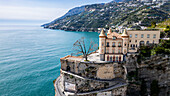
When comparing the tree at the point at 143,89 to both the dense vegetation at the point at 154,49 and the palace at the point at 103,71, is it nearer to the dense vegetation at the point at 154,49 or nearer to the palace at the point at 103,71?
the palace at the point at 103,71

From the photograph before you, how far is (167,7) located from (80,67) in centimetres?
17690

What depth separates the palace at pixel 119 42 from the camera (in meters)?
33.8

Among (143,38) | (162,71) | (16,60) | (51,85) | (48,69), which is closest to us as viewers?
(162,71)

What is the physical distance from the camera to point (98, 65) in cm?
3322

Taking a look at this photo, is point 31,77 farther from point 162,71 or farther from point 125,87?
point 162,71

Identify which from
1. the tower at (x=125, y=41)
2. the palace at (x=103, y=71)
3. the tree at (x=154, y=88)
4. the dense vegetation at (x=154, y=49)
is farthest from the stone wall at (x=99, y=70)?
the tree at (x=154, y=88)

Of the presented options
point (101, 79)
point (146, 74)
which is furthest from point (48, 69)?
point (146, 74)

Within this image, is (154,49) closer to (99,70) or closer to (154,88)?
(154,88)

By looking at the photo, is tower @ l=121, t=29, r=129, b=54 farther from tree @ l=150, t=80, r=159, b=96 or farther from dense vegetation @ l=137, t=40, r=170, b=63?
tree @ l=150, t=80, r=159, b=96

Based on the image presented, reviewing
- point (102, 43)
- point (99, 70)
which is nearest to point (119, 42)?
point (102, 43)

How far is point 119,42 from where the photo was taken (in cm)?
3403

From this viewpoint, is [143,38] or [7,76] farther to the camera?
[7,76]

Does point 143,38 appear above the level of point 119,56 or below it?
above

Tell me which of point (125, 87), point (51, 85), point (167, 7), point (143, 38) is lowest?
point (51, 85)
